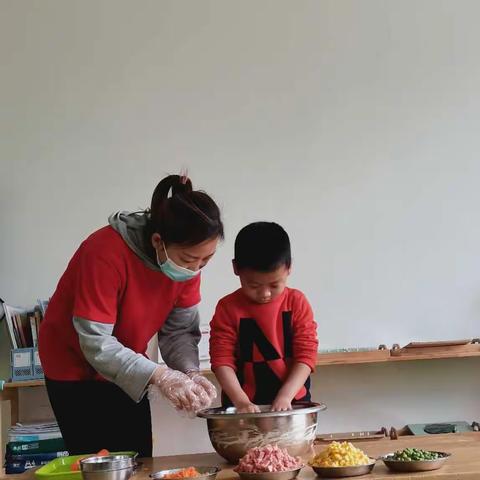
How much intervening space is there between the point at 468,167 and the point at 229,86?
1049 millimetres

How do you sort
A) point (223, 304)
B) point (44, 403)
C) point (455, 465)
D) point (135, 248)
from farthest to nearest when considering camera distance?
point (44, 403) → point (223, 304) → point (135, 248) → point (455, 465)

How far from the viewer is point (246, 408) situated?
5.51ft

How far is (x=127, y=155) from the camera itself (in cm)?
318

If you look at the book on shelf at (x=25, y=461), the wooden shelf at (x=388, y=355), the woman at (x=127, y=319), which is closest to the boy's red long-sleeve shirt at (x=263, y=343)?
the woman at (x=127, y=319)

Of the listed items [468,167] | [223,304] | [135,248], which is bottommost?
[223,304]

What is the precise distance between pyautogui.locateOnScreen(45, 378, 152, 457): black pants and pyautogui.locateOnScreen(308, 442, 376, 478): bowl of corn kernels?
550 millimetres

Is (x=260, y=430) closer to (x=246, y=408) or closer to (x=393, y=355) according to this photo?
(x=246, y=408)

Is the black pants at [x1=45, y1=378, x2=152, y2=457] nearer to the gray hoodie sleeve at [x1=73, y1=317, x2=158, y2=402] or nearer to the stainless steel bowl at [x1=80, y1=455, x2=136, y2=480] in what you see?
the gray hoodie sleeve at [x1=73, y1=317, x2=158, y2=402]

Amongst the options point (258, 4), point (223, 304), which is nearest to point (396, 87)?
point (258, 4)

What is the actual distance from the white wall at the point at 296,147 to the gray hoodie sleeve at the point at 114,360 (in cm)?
147

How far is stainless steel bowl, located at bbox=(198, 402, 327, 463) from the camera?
4.95 ft

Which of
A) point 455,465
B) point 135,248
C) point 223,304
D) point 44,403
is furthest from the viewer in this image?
point 44,403

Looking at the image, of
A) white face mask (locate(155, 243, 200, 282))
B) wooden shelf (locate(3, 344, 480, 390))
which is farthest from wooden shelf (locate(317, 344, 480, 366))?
white face mask (locate(155, 243, 200, 282))

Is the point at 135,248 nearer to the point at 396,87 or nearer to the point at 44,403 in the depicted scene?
the point at 44,403
